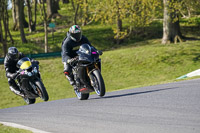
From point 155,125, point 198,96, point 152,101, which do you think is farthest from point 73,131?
point 198,96

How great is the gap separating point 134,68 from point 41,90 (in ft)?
51.1

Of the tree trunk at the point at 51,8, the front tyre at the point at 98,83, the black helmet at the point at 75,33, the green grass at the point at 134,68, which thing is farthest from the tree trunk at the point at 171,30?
the tree trunk at the point at 51,8

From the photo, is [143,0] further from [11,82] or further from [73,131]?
[73,131]

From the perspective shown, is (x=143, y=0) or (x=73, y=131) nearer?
(x=73, y=131)

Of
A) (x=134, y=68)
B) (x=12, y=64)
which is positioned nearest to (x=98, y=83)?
(x=12, y=64)

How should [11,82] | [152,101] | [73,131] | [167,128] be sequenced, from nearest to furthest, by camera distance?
Result: [167,128] < [73,131] < [152,101] < [11,82]

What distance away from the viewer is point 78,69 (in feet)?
34.5

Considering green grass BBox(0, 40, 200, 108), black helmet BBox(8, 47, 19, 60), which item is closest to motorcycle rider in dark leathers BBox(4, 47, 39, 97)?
black helmet BBox(8, 47, 19, 60)

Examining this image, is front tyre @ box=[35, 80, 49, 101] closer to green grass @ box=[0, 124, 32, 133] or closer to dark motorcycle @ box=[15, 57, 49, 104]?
dark motorcycle @ box=[15, 57, 49, 104]

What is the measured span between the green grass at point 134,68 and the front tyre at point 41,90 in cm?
978

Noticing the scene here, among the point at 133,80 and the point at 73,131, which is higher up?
the point at 73,131

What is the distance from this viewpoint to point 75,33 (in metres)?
10.9

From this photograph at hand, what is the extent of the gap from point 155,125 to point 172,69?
19.5 m

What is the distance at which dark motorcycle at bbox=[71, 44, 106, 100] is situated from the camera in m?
10.1
